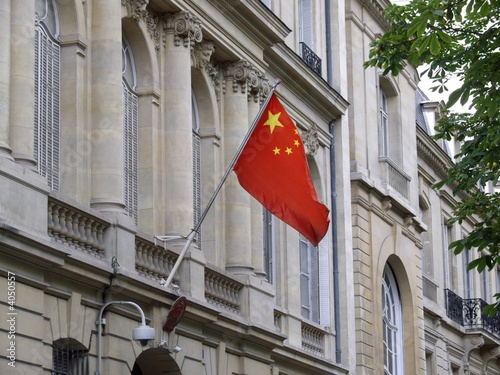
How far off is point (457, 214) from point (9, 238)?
10834mm

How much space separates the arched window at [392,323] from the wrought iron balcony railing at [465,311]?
7.18 m

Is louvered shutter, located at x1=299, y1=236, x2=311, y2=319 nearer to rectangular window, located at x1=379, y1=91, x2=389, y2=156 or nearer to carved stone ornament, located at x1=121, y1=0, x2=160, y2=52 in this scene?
rectangular window, located at x1=379, y1=91, x2=389, y2=156

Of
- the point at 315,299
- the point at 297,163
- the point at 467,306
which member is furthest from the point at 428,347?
the point at 297,163

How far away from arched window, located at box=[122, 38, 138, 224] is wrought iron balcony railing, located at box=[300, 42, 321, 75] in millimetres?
8706

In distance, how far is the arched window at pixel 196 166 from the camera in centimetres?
2575

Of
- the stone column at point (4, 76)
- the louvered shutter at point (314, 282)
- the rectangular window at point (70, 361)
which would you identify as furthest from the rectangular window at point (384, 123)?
the stone column at point (4, 76)

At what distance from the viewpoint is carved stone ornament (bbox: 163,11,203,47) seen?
80.5ft

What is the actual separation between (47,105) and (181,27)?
423cm

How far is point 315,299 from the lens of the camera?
3192 centimetres

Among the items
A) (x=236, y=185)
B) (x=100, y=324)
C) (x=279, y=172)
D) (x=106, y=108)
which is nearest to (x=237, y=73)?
(x=236, y=185)

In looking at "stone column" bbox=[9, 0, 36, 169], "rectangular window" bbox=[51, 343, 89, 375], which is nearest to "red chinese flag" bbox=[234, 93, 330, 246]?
"rectangular window" bbox=[51, 343, 89, 375]

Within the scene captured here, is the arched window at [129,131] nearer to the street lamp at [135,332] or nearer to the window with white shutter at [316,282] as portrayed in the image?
the street lamp at [135,332]

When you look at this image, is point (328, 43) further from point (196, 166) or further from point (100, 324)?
point (100, 324)

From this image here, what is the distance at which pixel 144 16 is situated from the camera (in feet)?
78.7
